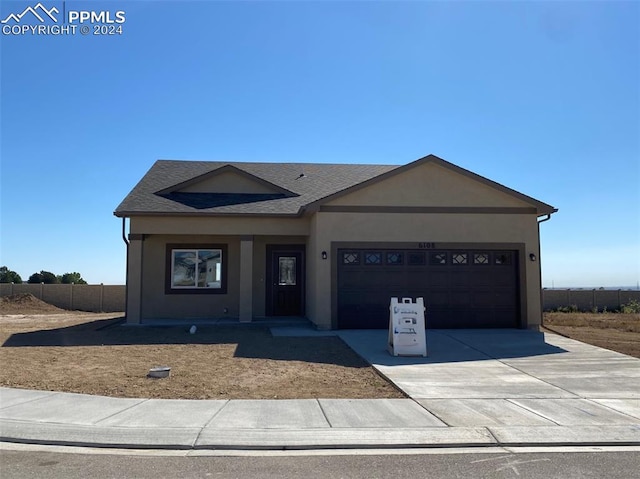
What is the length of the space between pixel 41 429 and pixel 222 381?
3.19 m

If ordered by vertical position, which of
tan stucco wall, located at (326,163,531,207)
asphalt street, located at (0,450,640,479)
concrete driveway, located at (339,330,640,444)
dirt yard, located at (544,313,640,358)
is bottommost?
asphalt street, located at (0,450,640,479)

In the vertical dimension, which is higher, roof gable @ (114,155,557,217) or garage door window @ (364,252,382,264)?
roof gable @ (114,155,557,217)

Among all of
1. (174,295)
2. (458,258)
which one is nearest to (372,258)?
(458,258)

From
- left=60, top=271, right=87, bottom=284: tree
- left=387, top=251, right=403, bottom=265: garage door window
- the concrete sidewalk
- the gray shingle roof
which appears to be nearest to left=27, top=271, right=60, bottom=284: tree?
left=60, top=271, right=87, bottom=284: tree

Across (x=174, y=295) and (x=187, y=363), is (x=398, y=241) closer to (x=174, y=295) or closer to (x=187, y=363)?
(x=187, y=363)

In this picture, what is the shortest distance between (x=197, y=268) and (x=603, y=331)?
13551 millimetres

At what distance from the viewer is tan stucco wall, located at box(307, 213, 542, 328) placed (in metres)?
15.0

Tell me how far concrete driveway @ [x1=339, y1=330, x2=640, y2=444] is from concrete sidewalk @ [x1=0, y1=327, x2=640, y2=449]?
2cm

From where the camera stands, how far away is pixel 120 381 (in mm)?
8719

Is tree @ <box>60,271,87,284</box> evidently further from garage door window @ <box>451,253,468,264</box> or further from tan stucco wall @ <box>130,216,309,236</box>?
garage door window @ <box>451,253,468,264</box>

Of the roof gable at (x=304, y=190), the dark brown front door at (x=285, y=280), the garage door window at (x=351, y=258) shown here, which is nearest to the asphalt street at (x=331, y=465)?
the garage door window at (x=351, y=258)

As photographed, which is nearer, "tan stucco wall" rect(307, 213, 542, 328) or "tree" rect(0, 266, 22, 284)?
"tan stucco wall" rect(307, 213, 542, 328)

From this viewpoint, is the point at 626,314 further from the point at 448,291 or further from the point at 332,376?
the point at 332,376

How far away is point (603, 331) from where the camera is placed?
16.3m
